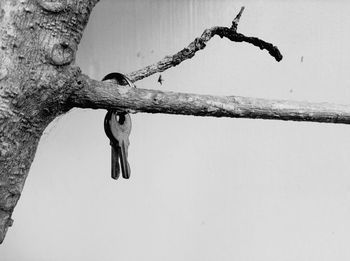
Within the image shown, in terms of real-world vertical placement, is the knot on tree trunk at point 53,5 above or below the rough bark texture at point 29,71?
above

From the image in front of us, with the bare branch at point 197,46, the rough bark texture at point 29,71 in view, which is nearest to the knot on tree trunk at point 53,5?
the rough bark texture at point 29,71

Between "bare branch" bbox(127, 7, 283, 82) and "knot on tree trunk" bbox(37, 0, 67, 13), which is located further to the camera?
"bare branch" bbox(127, 7, 283, 82)

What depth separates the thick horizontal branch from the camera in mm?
433

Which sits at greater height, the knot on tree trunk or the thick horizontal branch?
the knot on tree trunk

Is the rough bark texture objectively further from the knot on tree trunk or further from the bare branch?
the bare branch

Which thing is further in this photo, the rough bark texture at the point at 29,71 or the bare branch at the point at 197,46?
the bare branch at the point at 197,46

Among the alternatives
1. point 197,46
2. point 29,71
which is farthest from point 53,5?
point 197,46

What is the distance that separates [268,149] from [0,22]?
0.53 metres

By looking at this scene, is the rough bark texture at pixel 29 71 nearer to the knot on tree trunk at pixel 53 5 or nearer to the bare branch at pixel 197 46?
the knot on tree trunk at pixel 53 5

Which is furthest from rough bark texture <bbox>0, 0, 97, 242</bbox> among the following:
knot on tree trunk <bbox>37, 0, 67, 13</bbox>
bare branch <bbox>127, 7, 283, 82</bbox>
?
bare branch <bbox>127, 7, 283, 82</bbox>

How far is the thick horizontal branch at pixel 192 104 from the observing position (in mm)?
433

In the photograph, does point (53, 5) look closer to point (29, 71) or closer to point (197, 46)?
point (29, 71)

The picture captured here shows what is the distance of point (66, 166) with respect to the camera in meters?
0.79

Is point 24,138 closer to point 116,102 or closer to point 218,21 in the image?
point 116,102
